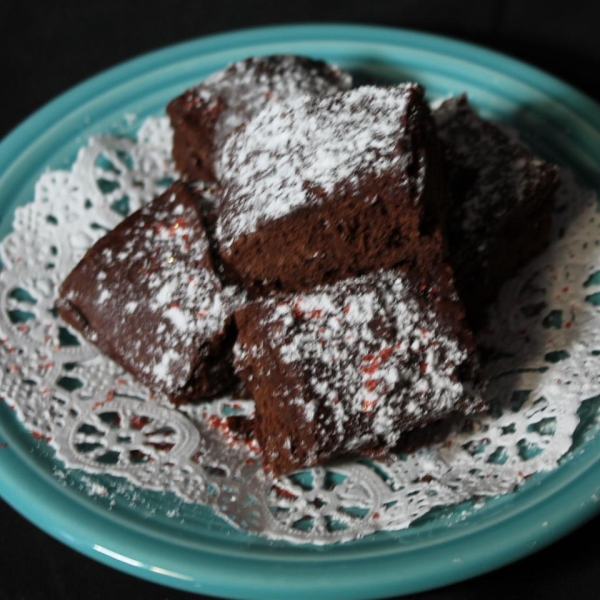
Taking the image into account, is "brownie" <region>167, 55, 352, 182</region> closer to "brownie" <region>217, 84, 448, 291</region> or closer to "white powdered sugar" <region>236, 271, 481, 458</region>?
"brownie" <region>217, 84, 448, 291</region>

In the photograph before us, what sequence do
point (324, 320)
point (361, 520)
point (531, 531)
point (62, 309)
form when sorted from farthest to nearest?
point (62, 309), point (324, 320), point (361, 520), point (531, 531)

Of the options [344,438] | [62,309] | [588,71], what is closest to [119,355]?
[62,309]

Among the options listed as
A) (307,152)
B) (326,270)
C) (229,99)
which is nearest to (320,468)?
(326,270)

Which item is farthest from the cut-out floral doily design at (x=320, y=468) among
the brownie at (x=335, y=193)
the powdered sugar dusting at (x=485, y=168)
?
the brownie at (x=335, y=193)

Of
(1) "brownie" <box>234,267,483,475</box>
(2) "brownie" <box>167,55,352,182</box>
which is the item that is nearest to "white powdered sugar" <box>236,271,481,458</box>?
(1) "brownie" <box>234,267,483,475</box>

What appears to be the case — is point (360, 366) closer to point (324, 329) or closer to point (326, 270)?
point (324, 329)

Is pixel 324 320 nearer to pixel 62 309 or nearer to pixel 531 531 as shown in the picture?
pixel 531 531
